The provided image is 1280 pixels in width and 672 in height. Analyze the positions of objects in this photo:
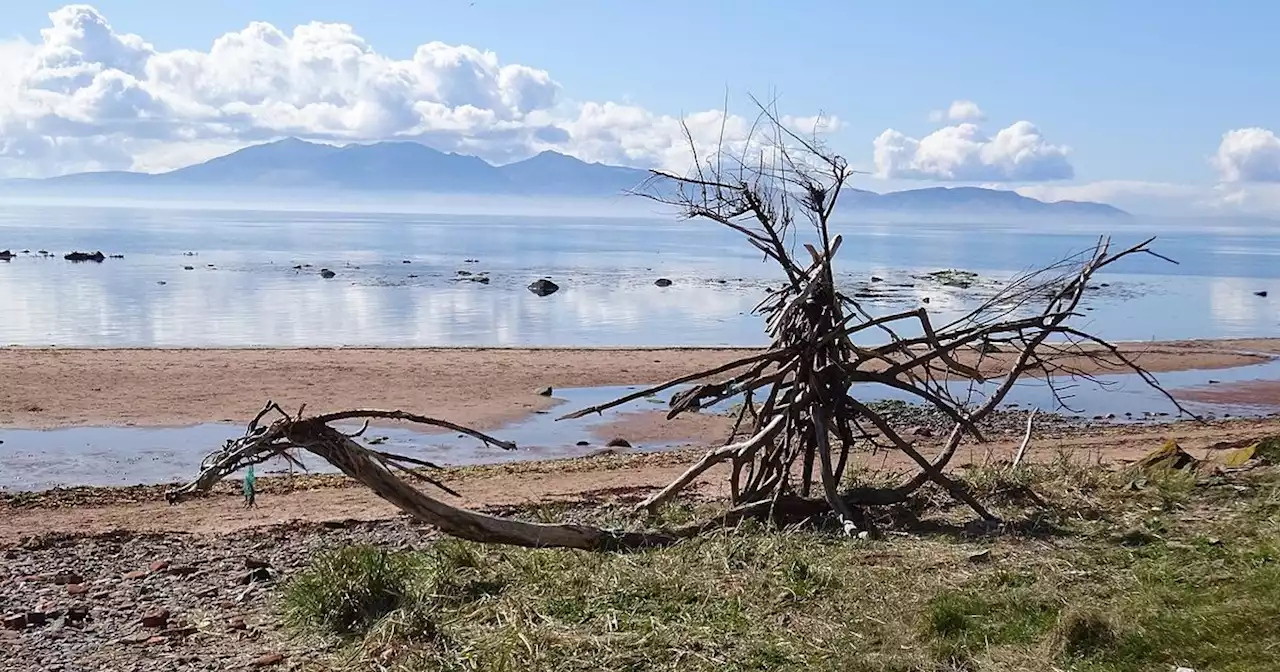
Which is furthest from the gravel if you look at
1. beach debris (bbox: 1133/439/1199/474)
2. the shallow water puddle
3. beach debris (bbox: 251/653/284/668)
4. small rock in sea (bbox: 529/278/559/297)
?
small rock in sea (bbox: 529/278/559/297)

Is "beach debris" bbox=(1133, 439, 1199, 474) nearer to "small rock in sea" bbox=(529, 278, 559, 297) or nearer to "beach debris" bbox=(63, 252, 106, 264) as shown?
"small rock in sea" bbox=(529, 278, 559, 297)

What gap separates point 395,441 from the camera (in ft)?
56.6

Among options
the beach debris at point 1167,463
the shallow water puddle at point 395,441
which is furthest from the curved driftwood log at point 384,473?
the shallow water puddle at point 395,441

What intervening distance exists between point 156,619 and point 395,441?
33.4ft

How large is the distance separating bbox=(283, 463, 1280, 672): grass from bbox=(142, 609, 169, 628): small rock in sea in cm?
69

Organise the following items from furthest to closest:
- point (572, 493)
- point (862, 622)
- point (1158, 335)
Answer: point (1158, 335) → point (572, 493) → point (862, 622)

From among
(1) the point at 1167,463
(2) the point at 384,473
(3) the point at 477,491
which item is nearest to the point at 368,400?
(3) the point at 477,491

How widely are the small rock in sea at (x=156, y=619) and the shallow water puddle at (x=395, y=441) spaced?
7.14 meters

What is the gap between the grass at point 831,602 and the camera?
5863 mm

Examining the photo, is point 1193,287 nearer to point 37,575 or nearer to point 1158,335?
point 1158,335

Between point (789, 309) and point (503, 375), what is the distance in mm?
15647

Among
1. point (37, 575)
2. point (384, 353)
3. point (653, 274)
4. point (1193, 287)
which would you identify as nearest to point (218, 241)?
point (653, 274)

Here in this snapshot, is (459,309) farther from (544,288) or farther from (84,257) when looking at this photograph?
(84,257)

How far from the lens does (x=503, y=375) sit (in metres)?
24.2
